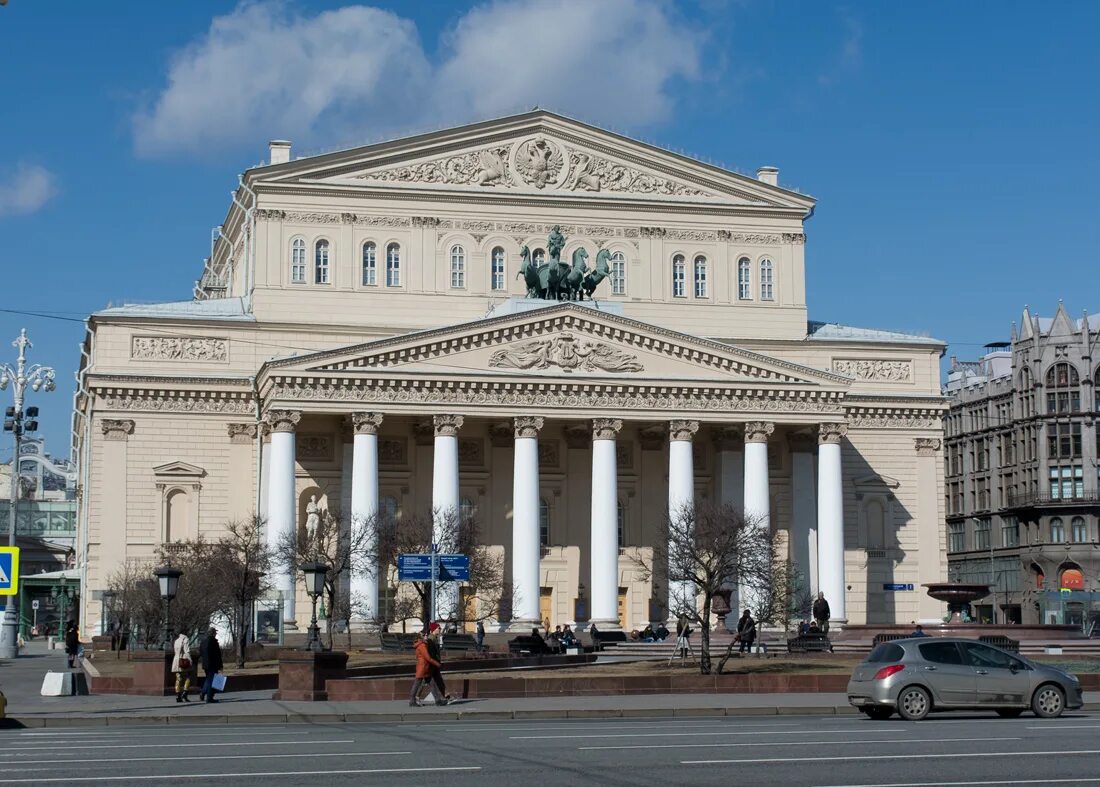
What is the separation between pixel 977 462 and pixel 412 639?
7450cm

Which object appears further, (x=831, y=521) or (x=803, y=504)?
(x=803, y=504)

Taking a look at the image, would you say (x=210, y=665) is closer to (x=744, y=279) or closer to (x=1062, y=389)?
(x=744, y=279)

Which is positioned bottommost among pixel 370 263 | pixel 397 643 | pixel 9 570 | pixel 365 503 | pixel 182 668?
pixel 397 643

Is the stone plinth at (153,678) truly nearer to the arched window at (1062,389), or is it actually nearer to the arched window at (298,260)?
the arched window at (298,260)

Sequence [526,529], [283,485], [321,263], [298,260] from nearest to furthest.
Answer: [283,485], [526,529], [298,260], [321,263]

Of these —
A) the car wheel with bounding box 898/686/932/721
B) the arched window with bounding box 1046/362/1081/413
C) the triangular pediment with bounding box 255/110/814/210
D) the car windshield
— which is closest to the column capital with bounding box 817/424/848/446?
the triangular pediment with bounding box 255/110/814/210

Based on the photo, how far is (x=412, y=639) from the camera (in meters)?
59.9

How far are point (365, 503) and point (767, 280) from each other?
24196mm

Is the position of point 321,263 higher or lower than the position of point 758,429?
higher

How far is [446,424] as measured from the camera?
7069 cm

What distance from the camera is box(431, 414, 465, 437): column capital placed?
232ft

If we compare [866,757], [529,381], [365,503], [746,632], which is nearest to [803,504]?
[529,381]

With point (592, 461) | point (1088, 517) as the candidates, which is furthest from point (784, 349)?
point (1088, 517)

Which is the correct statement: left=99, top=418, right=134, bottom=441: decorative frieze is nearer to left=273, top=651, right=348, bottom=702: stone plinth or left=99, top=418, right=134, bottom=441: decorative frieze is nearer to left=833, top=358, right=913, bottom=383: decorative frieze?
left=833, top=358, right=913, bottom=383: decorative frieze
